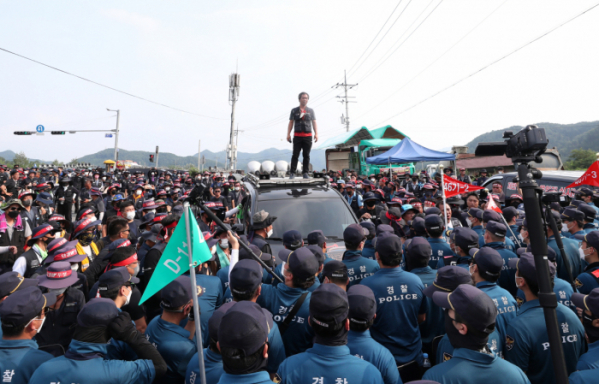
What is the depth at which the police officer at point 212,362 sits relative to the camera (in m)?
2.36

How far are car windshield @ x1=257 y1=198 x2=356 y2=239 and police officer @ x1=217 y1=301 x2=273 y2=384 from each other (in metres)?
4.13

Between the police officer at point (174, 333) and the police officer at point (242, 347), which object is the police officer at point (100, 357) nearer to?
the police officer at point (174, 333)

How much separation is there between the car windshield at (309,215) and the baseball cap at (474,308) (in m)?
3.89

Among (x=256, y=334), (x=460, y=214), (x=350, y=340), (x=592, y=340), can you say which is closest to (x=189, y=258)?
(x=256, y=334)

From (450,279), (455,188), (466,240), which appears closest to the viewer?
(450,279)

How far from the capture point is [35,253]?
490 cm

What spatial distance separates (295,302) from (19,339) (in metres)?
1.98

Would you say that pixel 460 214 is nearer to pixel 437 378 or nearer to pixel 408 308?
pixel 408 308

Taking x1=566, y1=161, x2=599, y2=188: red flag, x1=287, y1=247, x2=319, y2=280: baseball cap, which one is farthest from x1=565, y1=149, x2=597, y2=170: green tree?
x1=287, y1=247, x2=319, y2=280: baseball cap

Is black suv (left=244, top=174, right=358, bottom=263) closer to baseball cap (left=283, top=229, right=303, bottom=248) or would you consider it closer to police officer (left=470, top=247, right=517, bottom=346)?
baseball cap (left=283, top=229, right=303, bottom=248)

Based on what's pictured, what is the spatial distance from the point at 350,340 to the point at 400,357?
940mm

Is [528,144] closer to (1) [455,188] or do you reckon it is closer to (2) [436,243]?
(2) [436,243]

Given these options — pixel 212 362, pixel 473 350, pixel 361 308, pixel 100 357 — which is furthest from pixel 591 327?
pixel 100 357

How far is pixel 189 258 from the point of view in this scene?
8.91ft
